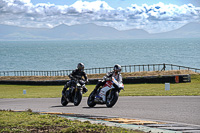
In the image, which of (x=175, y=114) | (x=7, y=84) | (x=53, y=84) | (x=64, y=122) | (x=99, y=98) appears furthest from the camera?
(x=7, y=84)

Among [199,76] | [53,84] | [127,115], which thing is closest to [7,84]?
[53,84]

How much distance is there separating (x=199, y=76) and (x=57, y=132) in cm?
3501

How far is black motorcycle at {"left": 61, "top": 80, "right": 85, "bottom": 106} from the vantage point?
16297mm

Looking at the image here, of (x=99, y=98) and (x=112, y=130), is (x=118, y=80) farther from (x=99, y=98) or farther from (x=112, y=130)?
(x=112, y=130)

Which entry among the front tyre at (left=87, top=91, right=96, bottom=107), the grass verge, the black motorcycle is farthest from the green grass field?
the grass verge

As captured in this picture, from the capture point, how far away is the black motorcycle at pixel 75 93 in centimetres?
1630

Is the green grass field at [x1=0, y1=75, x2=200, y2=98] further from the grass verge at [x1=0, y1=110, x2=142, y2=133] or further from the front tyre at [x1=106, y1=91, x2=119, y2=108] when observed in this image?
the grass verge at [x1=0, y1=110, x2=142, y2=133]

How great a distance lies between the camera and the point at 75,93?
16.6 meters

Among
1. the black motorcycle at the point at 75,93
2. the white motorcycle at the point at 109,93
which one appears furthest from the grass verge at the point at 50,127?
the black motorcycle at the point at 75,93

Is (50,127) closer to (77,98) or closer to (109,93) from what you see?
(109,93)

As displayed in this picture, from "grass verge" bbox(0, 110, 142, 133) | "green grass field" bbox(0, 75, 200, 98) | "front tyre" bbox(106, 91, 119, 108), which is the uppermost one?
"front tyre" bbox(106, 91, 119, 108)

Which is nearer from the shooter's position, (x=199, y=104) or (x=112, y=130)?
(x=112, y=130)

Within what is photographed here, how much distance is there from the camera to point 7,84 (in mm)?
52656

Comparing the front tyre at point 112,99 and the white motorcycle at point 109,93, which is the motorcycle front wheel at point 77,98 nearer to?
the white motorcycle at point 109,93
